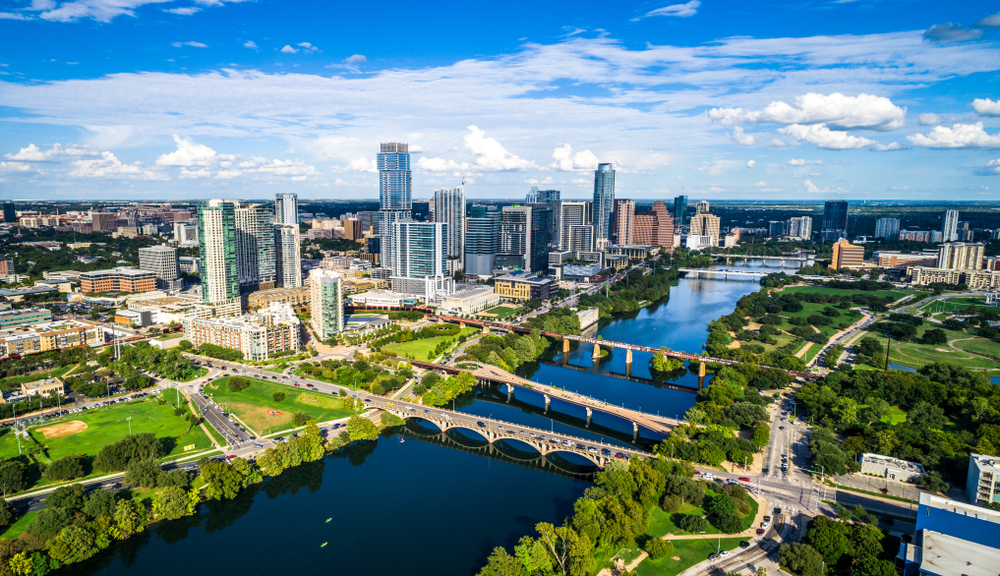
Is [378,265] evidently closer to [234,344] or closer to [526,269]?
Result: [526,269]

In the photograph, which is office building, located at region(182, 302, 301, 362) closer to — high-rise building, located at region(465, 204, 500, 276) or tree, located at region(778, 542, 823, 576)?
high-rise building, located at region(465, 204, 500, 276)

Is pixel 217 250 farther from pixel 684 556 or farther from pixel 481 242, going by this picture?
pixel 684 556

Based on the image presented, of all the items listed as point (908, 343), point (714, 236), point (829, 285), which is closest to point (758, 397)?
point (908, 343)

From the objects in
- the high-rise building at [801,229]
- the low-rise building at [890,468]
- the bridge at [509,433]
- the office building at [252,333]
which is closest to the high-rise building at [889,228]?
the high-rise building at [801,229]

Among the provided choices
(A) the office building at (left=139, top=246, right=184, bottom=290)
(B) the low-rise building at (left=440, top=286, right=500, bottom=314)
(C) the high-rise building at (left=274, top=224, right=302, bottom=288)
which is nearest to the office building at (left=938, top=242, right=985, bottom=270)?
(B) the low-rise building at (left=440, top=286, right=500, bottom=314)

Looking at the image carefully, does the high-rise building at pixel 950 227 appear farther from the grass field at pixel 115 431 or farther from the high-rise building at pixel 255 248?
the grass field at pixel 115 431

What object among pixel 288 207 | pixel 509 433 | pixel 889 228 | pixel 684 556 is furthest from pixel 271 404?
pixel 889 228
